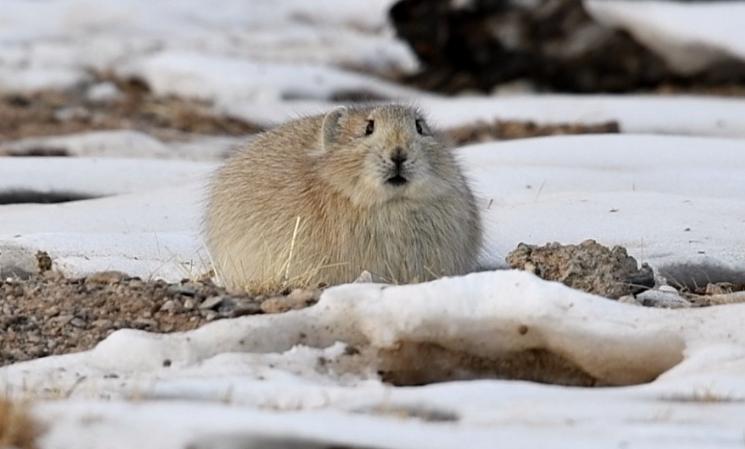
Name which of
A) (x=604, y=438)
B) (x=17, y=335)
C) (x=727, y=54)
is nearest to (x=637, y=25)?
(x=727, y=54)

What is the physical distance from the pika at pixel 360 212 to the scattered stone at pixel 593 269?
529 millimetres

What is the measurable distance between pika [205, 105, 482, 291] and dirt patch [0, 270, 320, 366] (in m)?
0.56

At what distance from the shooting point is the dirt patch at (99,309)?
6.44 m

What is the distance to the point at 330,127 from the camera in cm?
788

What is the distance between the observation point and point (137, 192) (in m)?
10.9

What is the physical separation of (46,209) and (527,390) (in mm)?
5057

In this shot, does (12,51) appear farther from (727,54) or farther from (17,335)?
(17,335)

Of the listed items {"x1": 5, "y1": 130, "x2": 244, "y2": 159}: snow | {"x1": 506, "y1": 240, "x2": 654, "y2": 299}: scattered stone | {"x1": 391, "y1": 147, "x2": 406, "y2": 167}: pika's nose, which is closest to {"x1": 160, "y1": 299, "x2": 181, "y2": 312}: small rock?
{"x1": 391, "y1": 147, "x2": 406, "y2": 167}: pika's nose

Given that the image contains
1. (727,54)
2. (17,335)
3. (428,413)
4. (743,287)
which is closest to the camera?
(428,413)

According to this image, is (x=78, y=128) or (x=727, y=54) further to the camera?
(x=727, y=54)

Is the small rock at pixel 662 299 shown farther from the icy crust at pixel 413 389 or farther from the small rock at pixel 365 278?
the small rock at pixel 365 278

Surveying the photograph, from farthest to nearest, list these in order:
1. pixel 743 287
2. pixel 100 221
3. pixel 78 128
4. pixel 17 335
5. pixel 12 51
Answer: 1. pixel 12 51
2. pixel 78 128
3. pixel 100 221
4. pixel 743 287
5. pixel 17 335

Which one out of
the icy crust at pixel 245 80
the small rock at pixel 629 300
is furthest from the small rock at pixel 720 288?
the icy crust at pixel 245 80

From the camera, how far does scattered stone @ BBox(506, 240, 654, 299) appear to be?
7.06 metres
